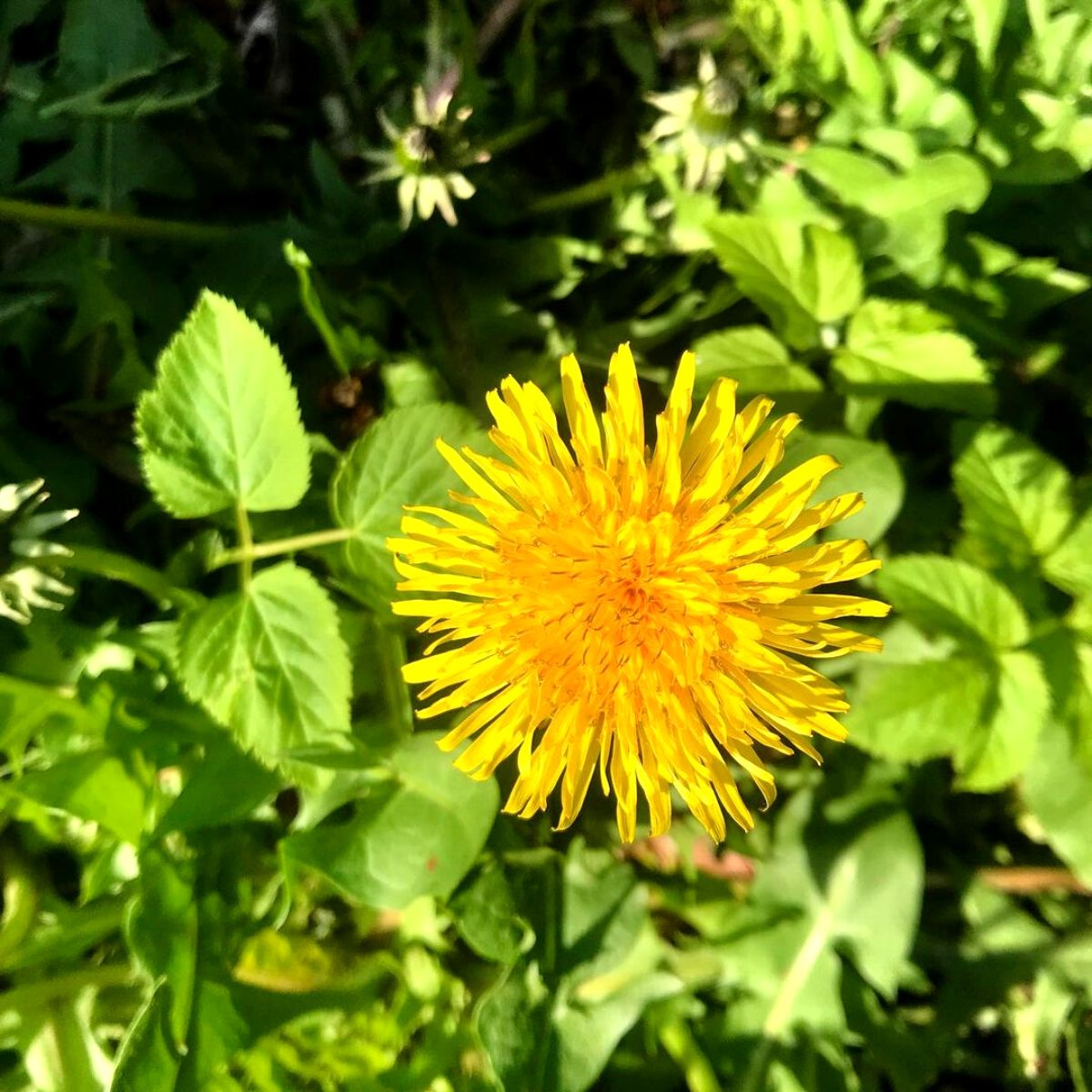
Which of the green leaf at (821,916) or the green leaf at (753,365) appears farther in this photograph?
the green leaf at (821,916)

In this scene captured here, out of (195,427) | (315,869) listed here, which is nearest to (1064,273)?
(195,427)

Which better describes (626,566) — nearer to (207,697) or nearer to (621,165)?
(207,697)

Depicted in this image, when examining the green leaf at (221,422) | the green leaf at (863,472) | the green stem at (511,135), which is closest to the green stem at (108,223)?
the green leaf at (221,422)

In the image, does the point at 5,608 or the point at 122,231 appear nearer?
the point at 5,608

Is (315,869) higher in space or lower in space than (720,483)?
lower

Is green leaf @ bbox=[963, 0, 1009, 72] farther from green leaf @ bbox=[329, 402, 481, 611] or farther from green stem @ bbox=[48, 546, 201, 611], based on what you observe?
green stem @ bbox=[48, 546, 201, 611]

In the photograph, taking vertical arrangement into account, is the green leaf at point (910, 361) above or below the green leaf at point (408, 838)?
above

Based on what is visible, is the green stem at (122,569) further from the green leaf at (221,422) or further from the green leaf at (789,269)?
the green leaf at (789,269)
